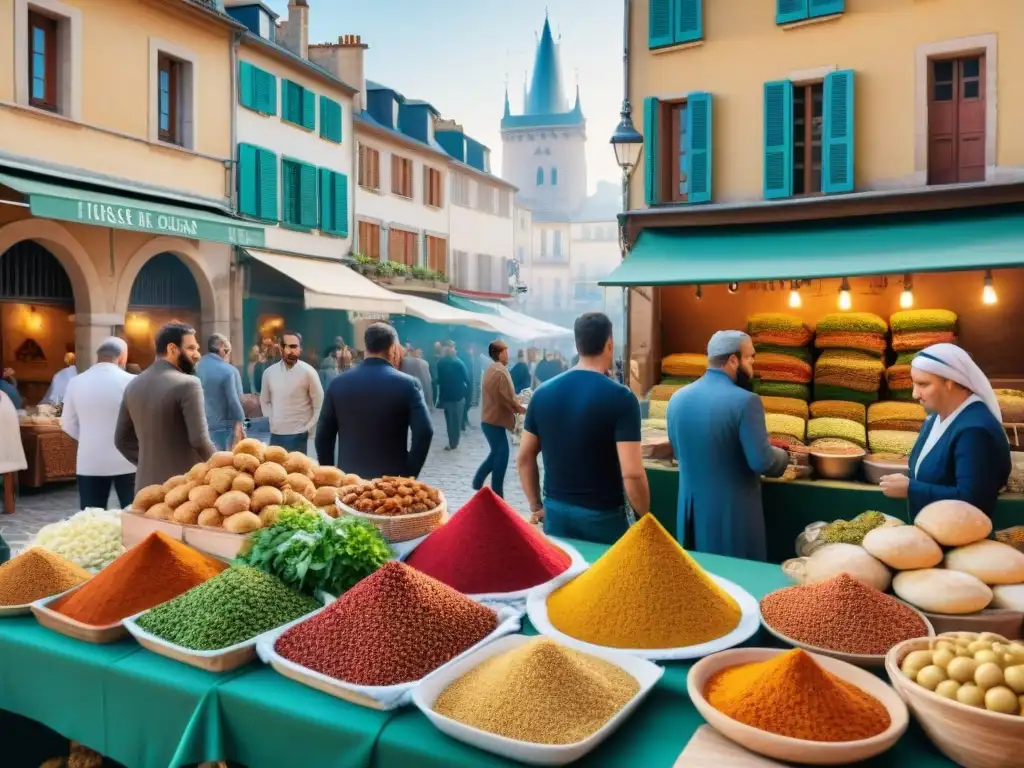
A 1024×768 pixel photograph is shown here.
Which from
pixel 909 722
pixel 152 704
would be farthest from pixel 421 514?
pixel 909 722

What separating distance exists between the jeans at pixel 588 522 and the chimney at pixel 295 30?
19.7 meters

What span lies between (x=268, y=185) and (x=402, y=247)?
7999 millimetres

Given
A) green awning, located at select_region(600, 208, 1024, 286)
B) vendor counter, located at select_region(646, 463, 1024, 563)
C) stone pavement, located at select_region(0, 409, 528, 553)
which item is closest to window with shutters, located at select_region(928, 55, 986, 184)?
green awning, located at select_region(600, 208, 1024, 286)

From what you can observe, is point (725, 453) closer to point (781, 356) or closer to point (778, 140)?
point (781, 356)

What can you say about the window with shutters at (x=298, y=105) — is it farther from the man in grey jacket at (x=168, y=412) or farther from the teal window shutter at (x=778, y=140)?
the man in grey jacket at (x=168, y=412)

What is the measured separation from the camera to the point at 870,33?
32.7ft

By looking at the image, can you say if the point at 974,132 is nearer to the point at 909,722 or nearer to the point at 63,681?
the point at 909,722

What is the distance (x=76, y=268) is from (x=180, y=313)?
3253 mm

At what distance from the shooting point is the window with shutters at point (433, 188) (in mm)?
27844

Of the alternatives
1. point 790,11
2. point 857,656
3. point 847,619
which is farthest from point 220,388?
point 790,11

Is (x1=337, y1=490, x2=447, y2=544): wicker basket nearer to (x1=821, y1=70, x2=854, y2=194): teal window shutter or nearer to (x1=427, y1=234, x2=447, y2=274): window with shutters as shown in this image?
(x1=821, y1=70, x2=854, y2=194): teal window shutter

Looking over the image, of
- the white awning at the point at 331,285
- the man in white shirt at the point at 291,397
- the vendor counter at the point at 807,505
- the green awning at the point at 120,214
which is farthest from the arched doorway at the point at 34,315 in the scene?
the vendor counter at the point at 807,505

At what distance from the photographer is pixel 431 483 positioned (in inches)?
446

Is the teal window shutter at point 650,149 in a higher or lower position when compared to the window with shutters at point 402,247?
lower
